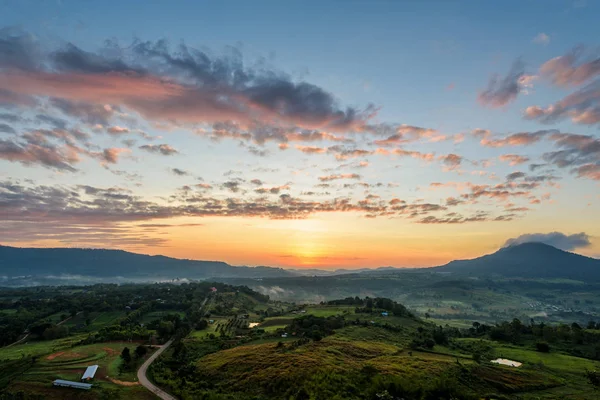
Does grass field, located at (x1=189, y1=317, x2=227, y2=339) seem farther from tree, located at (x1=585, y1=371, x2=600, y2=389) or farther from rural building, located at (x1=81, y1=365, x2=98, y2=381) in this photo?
tree, located at (x1=585, y1=371, x2=600, y2=389)

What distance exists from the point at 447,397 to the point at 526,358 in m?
61.8

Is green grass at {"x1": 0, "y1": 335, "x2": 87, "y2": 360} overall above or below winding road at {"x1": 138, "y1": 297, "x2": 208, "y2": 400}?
below

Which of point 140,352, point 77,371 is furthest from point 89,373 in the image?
point 140,352

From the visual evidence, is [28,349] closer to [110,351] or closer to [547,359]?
[110,351]

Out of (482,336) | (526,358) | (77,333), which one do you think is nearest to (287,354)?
(526,358)

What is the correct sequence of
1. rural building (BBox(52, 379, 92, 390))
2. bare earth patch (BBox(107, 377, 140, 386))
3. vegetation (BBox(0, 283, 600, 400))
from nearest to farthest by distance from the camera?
vegetation (BBox(0, 283, 600, 400)) < rural building (BBox(52, 379, 92, 390)) < bare earth patch (BBox(107, 377, 140, 386))

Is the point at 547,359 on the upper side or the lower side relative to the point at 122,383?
upper

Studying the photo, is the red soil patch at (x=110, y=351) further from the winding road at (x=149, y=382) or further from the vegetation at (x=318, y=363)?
the winding road at (x=149, y=382)

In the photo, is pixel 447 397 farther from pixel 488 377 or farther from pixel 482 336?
pixel 482 336

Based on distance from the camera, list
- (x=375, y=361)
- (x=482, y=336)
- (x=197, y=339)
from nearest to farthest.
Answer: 1. (x=375, y=361)
2. (x=197, y=339)
3. (x=482, y=336)

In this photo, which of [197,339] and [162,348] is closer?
[162,348]

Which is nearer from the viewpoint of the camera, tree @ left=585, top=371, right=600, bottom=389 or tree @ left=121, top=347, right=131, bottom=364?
tree @ left=585, top=371, right=600, bottom=389

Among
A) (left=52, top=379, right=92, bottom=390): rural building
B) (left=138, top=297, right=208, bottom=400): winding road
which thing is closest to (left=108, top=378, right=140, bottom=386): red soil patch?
(left=138, top=297, right=208, bottom=400): winding road

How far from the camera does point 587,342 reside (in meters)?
131
